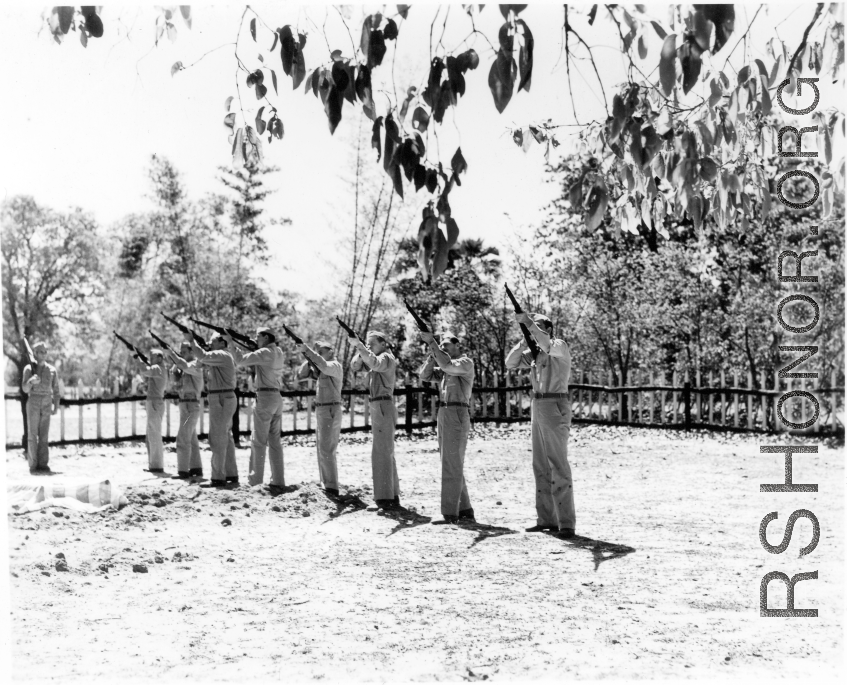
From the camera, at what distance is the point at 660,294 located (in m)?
17.2

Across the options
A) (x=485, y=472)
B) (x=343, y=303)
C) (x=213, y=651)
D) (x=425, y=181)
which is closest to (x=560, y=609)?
(x=213, y=651)

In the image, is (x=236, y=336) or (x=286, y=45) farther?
(x=236, y=336)

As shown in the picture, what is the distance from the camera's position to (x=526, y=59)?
2.92 metres

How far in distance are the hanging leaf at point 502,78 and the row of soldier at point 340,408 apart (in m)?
4.11

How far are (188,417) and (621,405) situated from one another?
8.37m

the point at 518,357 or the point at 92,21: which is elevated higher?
the point at 92,21

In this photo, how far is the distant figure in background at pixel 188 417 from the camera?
435 inches

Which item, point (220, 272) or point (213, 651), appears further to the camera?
point (220, 272)

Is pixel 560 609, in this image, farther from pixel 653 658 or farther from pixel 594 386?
pixel 594 386

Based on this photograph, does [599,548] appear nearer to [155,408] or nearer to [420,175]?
[420,175]

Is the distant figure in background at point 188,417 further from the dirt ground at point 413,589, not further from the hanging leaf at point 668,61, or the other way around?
the hanging leaf at point 668,61

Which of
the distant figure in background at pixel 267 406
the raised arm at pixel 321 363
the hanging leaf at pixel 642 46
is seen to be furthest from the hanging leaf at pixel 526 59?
the distant figure in background at pixel 267 406

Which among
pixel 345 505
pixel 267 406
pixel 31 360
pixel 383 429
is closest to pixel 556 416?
pixel 383 429

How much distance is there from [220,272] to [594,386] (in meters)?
10.5
